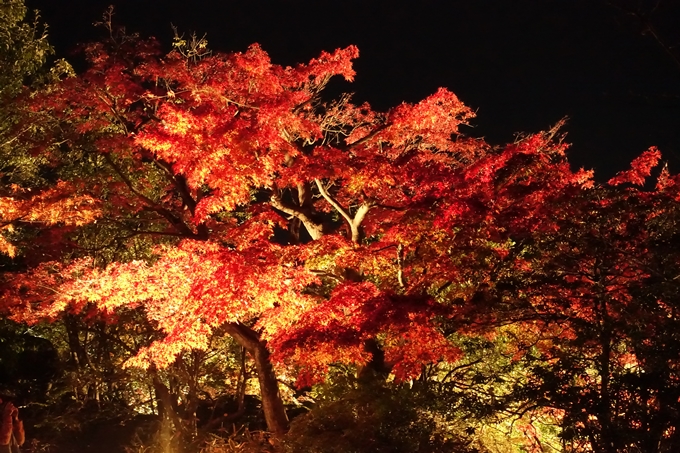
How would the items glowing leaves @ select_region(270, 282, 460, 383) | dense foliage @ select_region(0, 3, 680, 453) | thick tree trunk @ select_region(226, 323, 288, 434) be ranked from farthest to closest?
thick tree trunk @ select_region(226, 323, 288, 434) < glowing leaves @ select_region(270, 282, 460, 383) < dense foliage @ select_region(0, 3, 680, 453)

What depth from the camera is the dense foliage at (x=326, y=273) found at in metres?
5.58

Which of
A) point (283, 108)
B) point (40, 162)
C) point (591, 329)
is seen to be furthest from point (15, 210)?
point (591, 329)

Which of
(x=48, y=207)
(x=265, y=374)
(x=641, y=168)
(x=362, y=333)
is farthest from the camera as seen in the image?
(x=641, y=168)

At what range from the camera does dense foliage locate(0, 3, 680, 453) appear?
5.58 m

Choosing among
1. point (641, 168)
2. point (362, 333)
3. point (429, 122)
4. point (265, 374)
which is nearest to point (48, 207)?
point (265, 374)

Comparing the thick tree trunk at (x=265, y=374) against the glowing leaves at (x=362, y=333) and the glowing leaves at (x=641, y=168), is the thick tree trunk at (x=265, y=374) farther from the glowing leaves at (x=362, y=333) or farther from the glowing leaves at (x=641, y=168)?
the glowing leaves at (x=641, y=168)

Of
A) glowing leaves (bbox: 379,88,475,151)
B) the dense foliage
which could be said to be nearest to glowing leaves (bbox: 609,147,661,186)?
the dense foliage

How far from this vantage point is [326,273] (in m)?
9.48

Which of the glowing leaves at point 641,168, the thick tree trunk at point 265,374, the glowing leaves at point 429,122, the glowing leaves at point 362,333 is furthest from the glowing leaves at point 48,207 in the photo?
the glowing leaves at point 641,168

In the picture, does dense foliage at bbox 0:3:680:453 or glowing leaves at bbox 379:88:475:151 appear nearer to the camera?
dense foliage at bbox 0:3:680:453

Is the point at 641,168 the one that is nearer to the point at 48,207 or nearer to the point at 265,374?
the point at 265,374

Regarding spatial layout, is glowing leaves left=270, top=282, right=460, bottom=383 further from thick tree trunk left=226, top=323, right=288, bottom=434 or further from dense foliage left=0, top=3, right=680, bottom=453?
thick tree trunk left=226, top=323, right=288, bottom=434

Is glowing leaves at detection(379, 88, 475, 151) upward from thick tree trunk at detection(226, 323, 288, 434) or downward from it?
upward

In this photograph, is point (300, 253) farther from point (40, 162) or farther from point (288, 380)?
point (40, 162)
